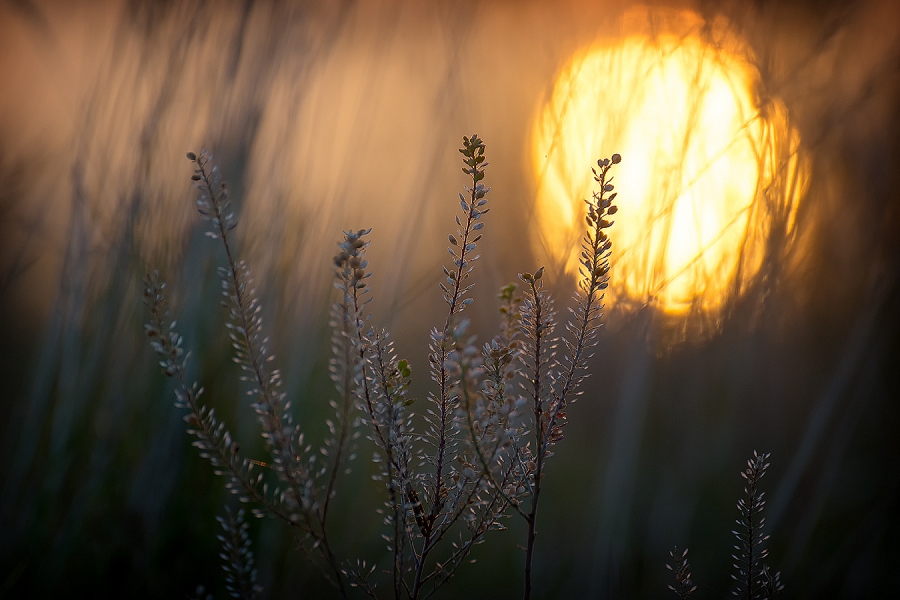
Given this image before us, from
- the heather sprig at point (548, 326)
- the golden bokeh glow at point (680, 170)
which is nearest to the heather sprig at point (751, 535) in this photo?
the heather sprig at point (548, 326)

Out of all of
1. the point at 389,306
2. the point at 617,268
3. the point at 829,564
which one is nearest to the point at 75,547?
the point at 389,306

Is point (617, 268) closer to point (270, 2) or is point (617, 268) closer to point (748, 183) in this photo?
point (748, 183)

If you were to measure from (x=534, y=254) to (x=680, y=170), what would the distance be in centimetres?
40

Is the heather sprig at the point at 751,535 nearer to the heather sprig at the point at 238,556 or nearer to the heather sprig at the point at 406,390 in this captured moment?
the heather sprig at the point at 406,390

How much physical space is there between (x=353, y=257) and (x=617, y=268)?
853 millimetres

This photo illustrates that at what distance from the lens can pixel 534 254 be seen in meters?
1.33

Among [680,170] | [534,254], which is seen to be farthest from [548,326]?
[680,170]

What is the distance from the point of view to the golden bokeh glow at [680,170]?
1.26 m

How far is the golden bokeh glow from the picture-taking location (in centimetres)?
126

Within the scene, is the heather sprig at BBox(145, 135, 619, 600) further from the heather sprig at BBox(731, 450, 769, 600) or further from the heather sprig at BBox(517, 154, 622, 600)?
the heather sprig at BBox(731, 450, 769, 600)

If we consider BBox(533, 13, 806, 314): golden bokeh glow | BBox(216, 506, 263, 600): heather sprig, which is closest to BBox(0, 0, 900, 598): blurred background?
BBox(533, 13, 806, 314): golden bokeh glow

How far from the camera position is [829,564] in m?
1.20

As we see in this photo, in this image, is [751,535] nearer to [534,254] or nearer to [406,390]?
[406,390]

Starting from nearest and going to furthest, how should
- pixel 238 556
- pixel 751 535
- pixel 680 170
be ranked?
pixel 238 556, pixel 751 535, pixel 680 170
